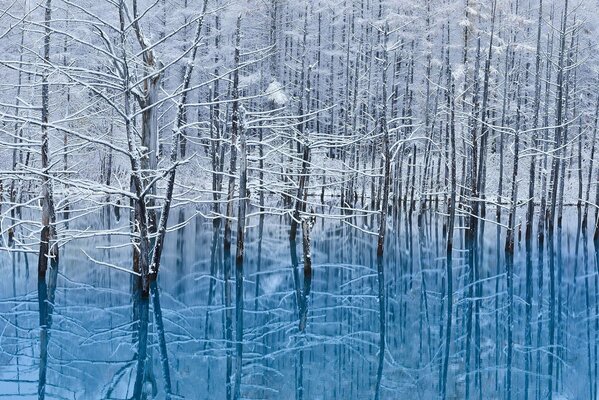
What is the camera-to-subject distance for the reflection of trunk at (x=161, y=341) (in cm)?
778

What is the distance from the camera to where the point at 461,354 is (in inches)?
364

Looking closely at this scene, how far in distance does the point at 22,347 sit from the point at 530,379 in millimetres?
A: 7182

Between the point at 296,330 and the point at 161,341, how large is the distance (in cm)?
225

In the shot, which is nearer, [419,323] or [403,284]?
[419,323]

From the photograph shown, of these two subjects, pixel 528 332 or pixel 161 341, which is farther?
pixel 528 332

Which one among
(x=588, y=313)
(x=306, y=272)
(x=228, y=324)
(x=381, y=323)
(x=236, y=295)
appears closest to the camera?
(x=228, y=324)

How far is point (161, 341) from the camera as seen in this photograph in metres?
9.65

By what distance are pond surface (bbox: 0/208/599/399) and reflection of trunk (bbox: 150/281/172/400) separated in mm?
35

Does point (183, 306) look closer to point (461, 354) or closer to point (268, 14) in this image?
point (461, 354)

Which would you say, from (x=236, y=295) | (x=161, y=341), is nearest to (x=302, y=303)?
(x=236, y=295)

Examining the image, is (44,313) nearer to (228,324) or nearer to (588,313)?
(228,324)

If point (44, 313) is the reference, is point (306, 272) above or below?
above

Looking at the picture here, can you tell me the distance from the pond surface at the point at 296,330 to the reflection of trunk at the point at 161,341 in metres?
0.03

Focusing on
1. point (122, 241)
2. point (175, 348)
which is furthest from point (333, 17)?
point (175, 348)
